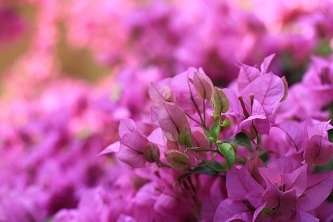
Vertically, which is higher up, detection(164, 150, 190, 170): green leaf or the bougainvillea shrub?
detection(164, 150, 190, 170): green leaf

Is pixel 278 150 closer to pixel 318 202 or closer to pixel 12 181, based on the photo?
pixel 318 202

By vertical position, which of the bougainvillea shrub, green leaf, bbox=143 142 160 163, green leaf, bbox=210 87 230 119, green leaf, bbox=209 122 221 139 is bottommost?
the bougainvillea shrub

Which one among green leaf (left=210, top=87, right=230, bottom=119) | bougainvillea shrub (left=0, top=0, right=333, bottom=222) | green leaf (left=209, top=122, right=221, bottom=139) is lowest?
bougainvillea shrub (left=0, top=0, right=333, bottom=222)

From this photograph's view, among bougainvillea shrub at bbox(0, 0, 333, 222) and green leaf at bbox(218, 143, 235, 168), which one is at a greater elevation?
green leaf at bbox(218, 143, 235, 168)

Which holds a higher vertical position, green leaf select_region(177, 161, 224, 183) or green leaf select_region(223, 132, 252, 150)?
green leaf select_region(223, 132, 252, 150)

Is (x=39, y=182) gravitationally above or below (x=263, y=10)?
below

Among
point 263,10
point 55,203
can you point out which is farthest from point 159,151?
point 263,10
